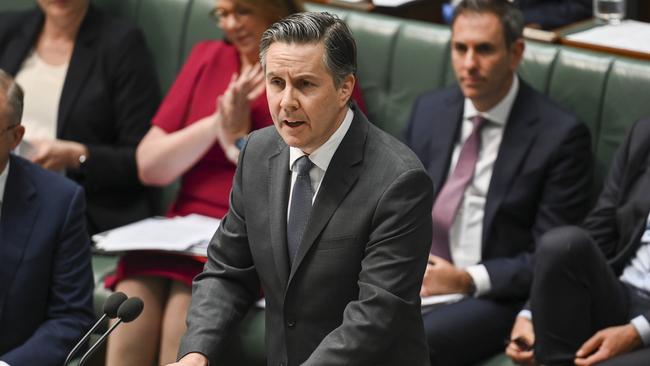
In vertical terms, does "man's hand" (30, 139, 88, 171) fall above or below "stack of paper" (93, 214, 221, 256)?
above

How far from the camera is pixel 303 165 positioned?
7.31ft

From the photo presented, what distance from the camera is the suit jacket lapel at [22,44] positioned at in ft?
12.9

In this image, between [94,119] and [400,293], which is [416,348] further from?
[94,119]

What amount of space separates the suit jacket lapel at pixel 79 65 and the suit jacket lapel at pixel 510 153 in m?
1.42

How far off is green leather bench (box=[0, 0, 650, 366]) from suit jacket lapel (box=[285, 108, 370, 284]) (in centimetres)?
107

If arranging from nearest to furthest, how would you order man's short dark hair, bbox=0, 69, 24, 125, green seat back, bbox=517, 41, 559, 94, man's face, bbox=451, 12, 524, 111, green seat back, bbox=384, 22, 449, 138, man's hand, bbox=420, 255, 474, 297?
man's short dark hair, bbox=0, 69, 24, 125
man's hand, bbox=420, 255, 474, 297
man's face, bbox=451, 12, 524, 111
green seat back, bbox=517, 41, 559, 94
green seat back, bbox=384, 22, 449, 138

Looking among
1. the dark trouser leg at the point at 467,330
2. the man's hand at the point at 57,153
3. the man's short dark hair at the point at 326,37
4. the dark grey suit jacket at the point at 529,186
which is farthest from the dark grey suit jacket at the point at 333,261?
the man's hand at the point at 57,153

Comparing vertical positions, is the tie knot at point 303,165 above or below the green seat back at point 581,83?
above

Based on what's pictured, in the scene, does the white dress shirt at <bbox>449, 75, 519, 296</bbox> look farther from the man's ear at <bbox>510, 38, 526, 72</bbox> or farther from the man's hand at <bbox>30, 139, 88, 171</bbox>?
the man's hand at <bbox>30, 139, 88, 171</bbox>

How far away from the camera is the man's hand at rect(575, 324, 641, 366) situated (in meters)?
2.85

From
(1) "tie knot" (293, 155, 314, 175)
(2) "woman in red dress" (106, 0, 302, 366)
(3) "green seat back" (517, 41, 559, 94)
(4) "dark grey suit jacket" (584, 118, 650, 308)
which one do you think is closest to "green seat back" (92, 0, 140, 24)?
(2) "woman in red dress" (106, 0, 302, 366)

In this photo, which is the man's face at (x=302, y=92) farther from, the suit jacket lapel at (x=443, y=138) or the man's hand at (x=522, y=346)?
the suit jacket lapel at (x=443, y=138)

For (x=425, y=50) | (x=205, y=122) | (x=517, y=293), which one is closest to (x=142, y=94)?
(x=205, y=122)

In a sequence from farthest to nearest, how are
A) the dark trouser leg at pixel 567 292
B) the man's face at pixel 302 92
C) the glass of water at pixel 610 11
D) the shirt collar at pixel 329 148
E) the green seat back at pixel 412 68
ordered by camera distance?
the glass of water at pixel 610 11
the green seat back at pixel 412 68
the dark trouser leg at pixel 567 292
the shirt collar at pixel 329 148
the man's face at pixel 302 92
